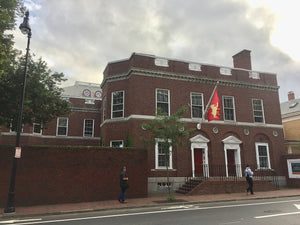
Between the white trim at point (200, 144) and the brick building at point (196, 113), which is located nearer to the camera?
the brick building at point (196, 113)

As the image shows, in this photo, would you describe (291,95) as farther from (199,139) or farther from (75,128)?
(75,128)

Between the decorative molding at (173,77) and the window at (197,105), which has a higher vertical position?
the decorative molding at (173,77)

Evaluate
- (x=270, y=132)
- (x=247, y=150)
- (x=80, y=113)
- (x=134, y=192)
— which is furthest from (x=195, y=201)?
(x=80, y=113)

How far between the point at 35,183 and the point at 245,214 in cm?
990

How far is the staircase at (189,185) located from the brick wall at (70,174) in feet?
11.1

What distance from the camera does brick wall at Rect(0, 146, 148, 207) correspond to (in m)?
Answer: 11.6

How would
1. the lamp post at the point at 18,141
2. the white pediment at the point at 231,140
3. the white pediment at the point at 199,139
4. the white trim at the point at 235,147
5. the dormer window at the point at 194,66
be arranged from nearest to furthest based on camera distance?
the lamp post at the point at 18,141, the white pediment at the point at 199,139, the white trim at the point at 235,147, the white pediment at the point at 231,140, the dormer window at the point at 194,66

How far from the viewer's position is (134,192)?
13758mm

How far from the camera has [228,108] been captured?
820 inches

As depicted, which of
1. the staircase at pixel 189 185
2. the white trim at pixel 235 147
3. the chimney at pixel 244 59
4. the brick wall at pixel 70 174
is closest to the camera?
the brick wall at pixel 70 174

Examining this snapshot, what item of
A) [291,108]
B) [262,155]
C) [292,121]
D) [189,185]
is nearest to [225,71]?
[262,155]

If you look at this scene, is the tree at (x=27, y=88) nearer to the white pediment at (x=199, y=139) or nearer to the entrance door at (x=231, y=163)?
the white pediment at (x=199, y=139)

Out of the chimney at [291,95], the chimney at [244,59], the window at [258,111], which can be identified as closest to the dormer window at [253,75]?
the chimney at [244,59]

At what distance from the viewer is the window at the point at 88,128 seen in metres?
27.1
